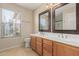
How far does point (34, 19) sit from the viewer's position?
6.20 m

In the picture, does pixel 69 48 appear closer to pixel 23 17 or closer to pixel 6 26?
pixel 6 26

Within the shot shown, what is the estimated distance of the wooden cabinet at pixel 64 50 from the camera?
5.93 ft

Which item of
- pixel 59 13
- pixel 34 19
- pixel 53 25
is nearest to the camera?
pixel 59 13

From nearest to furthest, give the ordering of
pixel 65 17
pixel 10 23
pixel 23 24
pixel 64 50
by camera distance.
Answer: pixel 64 50 < pixel 65 17 < pixel 10 23 < pixel 23 24

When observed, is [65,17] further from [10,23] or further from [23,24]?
[23,24]

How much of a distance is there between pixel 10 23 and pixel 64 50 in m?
3.96

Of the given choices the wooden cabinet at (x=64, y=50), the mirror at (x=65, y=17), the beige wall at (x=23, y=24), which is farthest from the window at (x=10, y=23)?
the wooden cabinet at (x=64, y=50)

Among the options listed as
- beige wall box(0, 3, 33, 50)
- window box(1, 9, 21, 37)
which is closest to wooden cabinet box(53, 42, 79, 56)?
beige wall box(0, 3, 33, 50)

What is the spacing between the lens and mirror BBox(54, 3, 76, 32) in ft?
8.70

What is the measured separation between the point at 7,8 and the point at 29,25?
1.86 m

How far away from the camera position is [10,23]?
17.6 feet

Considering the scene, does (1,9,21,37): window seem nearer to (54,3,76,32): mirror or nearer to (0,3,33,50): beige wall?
(0,3,33,50): beige wall

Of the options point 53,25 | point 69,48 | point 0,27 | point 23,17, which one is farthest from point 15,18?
point 69,48

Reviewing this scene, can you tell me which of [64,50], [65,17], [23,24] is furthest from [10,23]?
[64,50]
